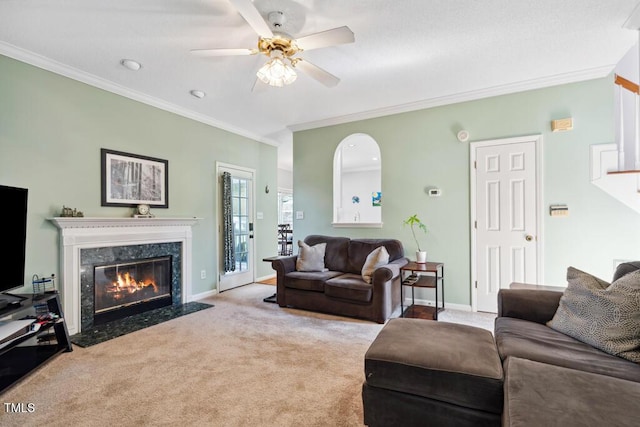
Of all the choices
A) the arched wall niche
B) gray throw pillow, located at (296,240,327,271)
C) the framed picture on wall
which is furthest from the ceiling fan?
the framed picture on wall

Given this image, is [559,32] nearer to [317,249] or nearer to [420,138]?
[420,138]

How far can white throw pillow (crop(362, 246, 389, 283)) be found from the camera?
140 inches

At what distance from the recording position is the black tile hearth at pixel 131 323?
295cm

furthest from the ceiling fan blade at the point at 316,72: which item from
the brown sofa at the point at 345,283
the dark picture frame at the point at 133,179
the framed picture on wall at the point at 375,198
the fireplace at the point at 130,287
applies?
the framed picture on wall at the point at 375,198

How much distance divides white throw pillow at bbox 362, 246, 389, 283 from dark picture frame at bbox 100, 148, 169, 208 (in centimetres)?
280

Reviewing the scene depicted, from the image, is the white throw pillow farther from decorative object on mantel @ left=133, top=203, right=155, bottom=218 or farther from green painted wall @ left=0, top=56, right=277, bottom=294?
decorative object on mantel @ left=133, top=203, right=155, bottom=218

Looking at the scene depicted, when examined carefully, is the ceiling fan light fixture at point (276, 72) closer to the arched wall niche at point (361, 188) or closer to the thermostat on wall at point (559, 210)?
the thermostat on wall at point (559, 210)

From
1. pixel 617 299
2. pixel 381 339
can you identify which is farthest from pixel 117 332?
pixel 617 299

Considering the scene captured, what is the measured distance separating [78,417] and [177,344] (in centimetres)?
105

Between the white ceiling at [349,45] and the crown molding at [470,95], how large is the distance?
0.05 ft

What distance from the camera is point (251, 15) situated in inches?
76.5

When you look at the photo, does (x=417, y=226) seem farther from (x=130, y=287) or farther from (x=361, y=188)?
(x=361, y=188)

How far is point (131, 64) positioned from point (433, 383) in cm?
372

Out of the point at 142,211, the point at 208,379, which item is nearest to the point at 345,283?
the point at 208,379
